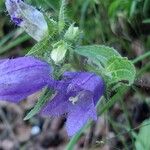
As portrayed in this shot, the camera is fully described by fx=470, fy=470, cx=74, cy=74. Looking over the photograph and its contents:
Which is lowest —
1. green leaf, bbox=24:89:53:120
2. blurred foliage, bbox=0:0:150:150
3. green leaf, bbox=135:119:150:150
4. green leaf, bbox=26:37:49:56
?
green leaf, bbox=135:119:150:150

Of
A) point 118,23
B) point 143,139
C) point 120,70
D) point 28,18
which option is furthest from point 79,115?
point 118,23

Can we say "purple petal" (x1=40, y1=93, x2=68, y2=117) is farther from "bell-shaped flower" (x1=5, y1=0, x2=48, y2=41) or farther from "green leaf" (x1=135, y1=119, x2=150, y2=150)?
"green leaf" (x1=135, y1=119, x2=150, y2=150)

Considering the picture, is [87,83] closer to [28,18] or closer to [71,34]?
[71,34]

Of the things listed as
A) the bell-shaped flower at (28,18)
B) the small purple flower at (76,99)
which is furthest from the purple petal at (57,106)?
the bell-shaped flower at (28,18)

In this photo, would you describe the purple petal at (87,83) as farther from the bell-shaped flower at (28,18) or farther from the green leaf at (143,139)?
the green leaf at (143,139)

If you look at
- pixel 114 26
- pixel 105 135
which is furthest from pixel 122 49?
pixel 105 135

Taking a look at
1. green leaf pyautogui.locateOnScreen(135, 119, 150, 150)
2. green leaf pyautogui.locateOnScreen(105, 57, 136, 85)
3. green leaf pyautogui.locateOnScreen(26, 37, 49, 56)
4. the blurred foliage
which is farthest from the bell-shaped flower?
green leaf pyautogui.locateOnScreen(135, 119, 150, 150)
